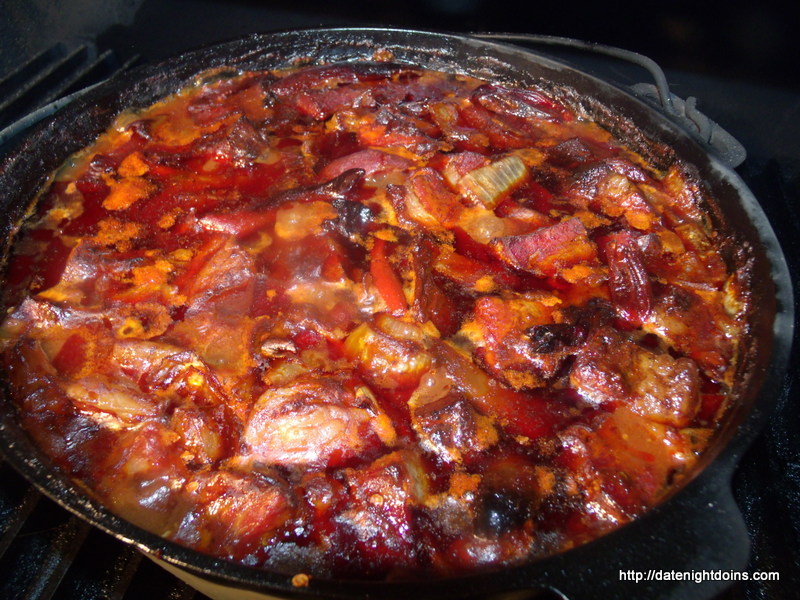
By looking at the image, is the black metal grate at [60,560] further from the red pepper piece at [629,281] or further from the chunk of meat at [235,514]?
the red pepper piece at [629,281]

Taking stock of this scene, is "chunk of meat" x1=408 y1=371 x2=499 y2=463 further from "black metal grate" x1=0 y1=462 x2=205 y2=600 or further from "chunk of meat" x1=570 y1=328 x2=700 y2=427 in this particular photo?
"black metal grate" x1=0 y1=462 x2=205 y2=600

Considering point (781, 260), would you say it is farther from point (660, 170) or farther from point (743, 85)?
point (743, 85)

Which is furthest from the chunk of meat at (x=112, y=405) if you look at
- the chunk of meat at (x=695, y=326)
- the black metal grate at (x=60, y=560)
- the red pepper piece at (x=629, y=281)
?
the chunk of meat at (x=695, y=326)

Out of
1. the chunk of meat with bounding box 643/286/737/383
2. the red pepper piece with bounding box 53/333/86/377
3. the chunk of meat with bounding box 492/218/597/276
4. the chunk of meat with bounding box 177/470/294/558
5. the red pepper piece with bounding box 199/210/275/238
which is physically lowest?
the chunk of meat with bounding box 643/286/737/383

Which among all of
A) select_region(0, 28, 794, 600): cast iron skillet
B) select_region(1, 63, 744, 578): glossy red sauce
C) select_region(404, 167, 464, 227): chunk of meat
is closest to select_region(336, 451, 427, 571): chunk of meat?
select_region(1, 63, 744, 578): glossy red sauce

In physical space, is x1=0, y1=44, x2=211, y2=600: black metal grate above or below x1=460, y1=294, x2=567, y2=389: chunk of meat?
below

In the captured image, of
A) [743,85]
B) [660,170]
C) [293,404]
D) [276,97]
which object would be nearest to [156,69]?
[276,97]
